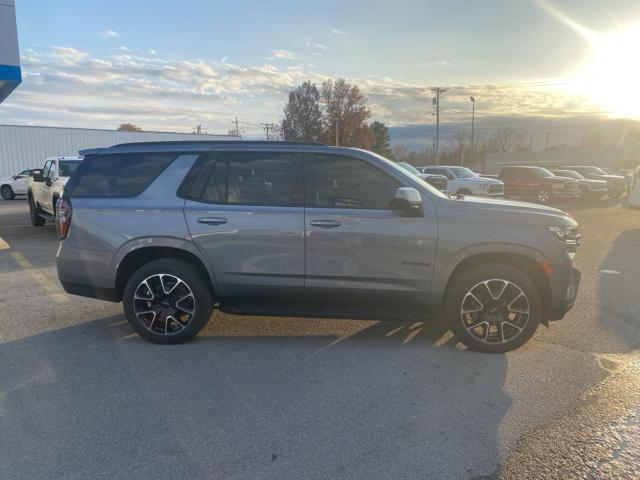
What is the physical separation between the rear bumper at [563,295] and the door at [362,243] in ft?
3.66

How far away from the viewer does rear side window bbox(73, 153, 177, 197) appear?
4.66 meters

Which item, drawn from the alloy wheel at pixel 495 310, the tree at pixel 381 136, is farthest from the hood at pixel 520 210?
the tree at pixel 381 136

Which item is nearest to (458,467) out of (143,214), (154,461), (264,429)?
(264,429)

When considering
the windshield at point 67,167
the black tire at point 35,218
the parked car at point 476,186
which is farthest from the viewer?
the parked car at point 476,186

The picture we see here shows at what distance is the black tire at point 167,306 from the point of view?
456cm

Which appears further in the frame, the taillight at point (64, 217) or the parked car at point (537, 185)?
the parked car at point (537, 185)

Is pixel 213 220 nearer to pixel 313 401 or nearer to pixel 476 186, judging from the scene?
pixel 313 401

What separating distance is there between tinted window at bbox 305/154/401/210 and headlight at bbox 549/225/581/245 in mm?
1410

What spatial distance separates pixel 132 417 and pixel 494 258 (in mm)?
3209

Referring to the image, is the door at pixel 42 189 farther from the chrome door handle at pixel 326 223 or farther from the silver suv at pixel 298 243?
the chrome door handle at pixel 326 223

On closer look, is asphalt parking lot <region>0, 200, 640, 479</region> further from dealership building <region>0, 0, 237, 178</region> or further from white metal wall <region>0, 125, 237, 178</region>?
dealership building <region>0, 0, 237, 178</region>

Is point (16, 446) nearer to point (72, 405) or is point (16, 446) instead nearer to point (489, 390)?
point (72, 405)

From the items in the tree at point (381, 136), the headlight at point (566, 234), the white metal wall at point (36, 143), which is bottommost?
the headlight at point (566, 234)

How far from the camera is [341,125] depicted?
7719 centimetres
